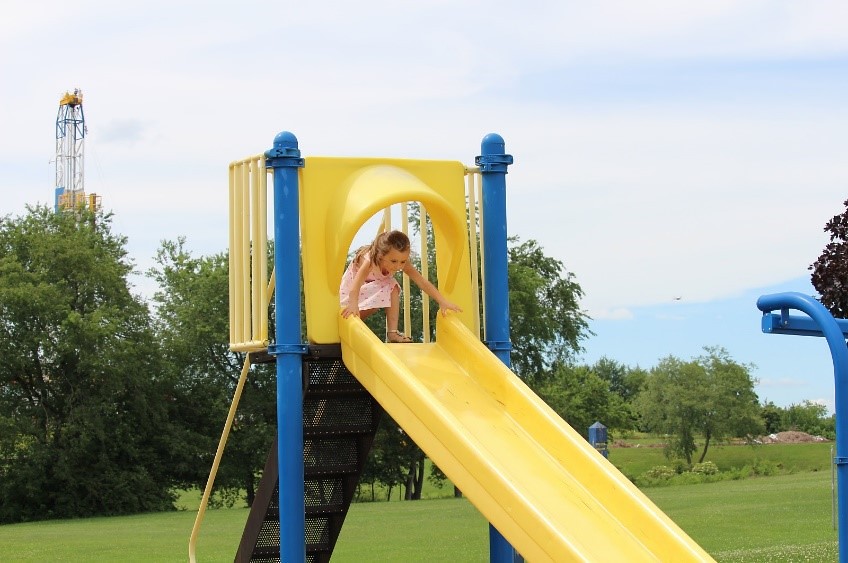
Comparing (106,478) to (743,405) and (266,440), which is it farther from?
(743,405)

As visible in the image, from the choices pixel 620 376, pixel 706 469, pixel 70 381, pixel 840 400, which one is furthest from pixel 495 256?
pixel 620 376

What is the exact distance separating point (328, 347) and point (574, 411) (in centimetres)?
3597

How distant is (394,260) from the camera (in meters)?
8.45

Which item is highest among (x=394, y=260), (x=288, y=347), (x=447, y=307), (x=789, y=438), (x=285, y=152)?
(x=285, y=152)

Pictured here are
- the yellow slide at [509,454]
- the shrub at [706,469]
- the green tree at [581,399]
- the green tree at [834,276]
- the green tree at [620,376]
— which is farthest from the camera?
the green tree at [620,376]

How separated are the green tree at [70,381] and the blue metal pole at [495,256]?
2755cm

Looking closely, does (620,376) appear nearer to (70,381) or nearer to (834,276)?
(70,381)

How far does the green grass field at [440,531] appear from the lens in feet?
54.1

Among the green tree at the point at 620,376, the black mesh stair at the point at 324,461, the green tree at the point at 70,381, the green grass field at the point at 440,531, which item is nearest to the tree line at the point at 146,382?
the green tree at the point at 70,381

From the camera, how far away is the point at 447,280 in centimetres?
864

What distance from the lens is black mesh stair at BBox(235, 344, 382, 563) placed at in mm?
8422

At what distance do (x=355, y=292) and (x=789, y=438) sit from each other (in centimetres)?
4229

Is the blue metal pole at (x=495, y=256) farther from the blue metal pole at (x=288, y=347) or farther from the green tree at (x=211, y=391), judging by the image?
the green tree at (x=211, y=391)

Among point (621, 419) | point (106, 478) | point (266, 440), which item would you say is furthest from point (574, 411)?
point (106, 478)
